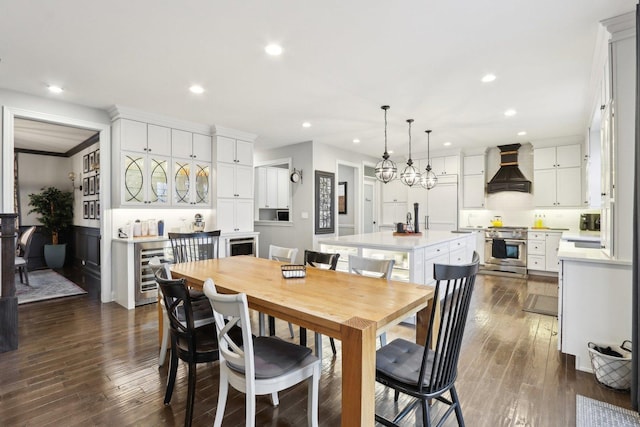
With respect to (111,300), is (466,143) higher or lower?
higher

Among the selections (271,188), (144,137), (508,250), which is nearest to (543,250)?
(508,250)

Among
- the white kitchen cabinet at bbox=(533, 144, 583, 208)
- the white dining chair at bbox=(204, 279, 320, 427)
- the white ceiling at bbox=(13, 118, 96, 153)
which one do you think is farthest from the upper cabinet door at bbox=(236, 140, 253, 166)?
the white kitchen cabinet at bbox=(533, 144, 583, 208)

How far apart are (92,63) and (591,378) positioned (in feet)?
16.7

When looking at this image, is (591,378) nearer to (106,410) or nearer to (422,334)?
(422,334)

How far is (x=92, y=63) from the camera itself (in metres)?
3.03

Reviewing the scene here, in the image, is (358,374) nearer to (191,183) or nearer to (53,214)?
(191,183)

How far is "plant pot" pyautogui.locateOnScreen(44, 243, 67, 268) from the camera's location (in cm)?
672

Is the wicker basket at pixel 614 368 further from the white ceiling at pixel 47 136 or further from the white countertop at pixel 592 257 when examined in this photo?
the white ceiling at pixel 47 136

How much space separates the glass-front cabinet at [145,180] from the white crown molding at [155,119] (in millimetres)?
510

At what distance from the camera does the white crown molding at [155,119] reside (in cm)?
428

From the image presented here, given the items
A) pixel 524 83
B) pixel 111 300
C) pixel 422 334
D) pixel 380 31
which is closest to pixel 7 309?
pixel 111 300

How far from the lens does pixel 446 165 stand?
24.2 feet

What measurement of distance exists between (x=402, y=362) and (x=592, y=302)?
1.94 m

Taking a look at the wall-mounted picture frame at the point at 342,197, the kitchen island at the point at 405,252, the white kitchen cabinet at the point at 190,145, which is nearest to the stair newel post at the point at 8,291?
the white kitchen cabinet at the point at 190,145
